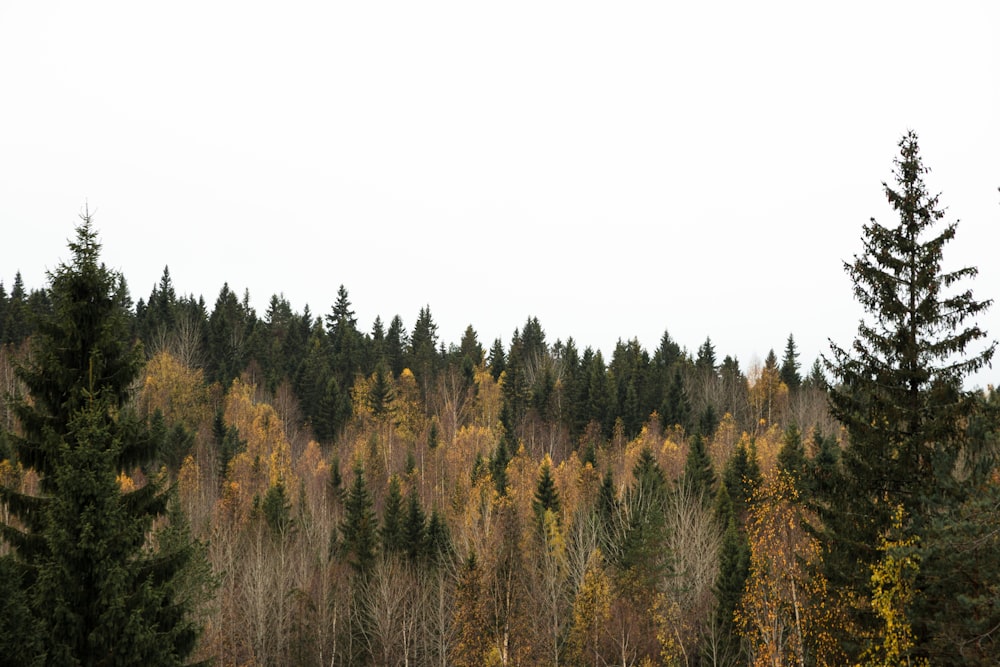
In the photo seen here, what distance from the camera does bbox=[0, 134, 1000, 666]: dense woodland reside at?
38.6 feet

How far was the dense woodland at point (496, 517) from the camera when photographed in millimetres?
11758

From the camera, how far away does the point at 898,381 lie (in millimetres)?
15922

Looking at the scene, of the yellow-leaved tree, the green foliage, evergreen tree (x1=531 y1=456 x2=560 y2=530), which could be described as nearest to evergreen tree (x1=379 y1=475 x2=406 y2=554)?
the green foliage

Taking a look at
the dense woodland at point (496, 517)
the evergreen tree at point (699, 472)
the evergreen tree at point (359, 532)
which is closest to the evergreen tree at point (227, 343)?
the dense woodland at point (496, 517)

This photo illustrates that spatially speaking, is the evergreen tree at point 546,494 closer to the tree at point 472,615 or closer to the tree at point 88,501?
the tree at point 472,615

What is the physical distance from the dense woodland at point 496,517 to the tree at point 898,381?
6cm

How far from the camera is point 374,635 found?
37844mm

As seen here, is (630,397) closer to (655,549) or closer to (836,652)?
(655,549)

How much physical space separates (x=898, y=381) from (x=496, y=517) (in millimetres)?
27339

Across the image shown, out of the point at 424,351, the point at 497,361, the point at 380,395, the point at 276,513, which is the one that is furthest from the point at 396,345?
the point at 276,513

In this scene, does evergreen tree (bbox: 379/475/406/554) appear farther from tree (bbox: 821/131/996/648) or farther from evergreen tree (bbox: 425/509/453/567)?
tree (bbox: 821/131/996/648)

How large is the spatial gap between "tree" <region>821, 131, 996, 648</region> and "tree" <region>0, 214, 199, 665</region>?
13.9m

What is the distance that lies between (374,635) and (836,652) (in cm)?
2659

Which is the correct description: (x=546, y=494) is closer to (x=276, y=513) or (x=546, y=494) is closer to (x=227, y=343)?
(x=276, y=513)
